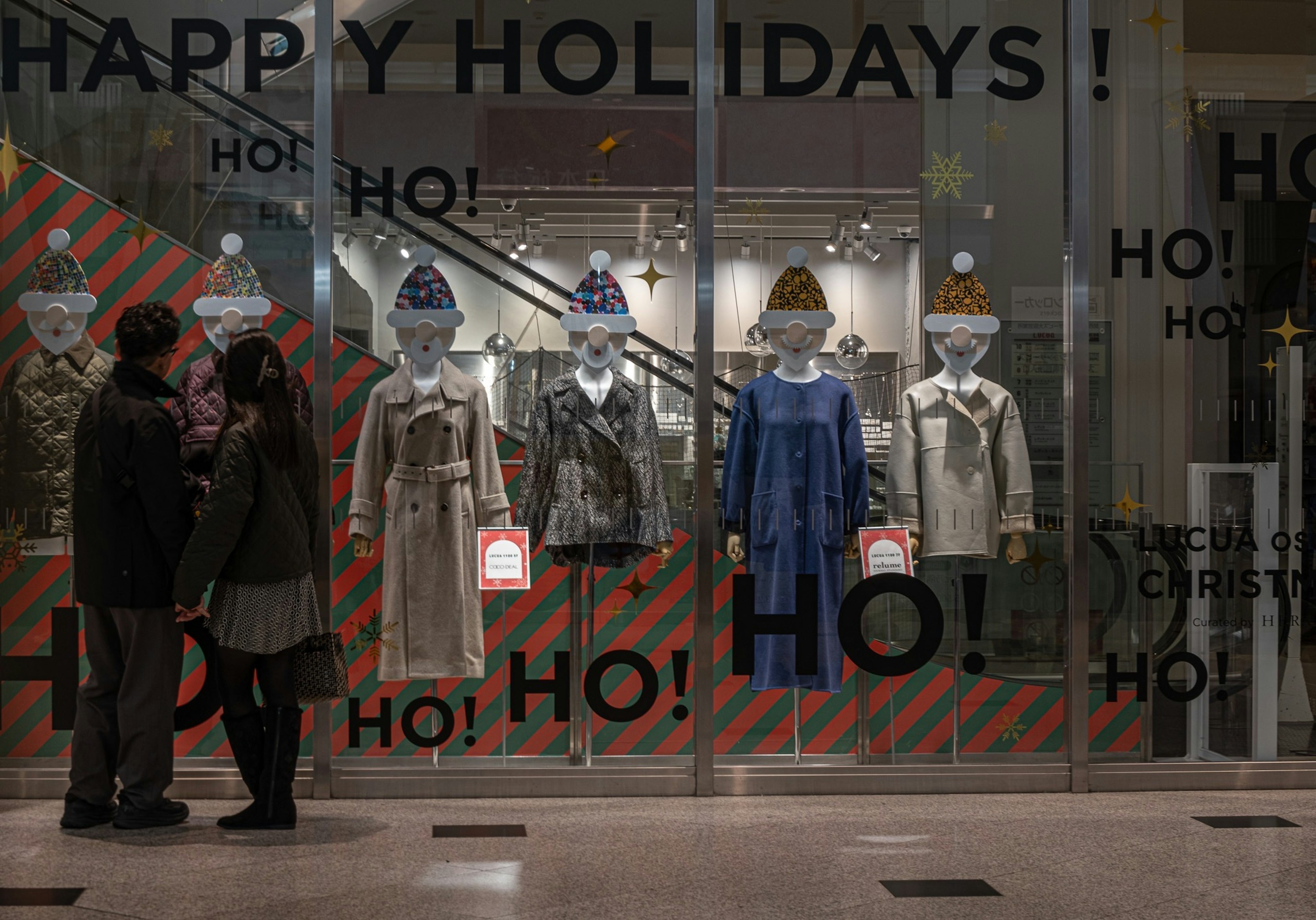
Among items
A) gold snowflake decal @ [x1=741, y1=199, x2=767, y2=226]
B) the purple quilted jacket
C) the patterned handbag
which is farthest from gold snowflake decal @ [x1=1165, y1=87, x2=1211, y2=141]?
the patterned handbag

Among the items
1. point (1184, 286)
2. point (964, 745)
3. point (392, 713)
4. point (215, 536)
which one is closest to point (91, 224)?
point (215, 536)

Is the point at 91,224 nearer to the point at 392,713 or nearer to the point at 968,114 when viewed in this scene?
the point at 392,713

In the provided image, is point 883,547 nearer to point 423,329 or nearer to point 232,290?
point 423,329

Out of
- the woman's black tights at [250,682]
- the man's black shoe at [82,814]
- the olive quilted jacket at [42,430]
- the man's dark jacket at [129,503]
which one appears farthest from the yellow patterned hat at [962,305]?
the man's black shoe at [82,814]

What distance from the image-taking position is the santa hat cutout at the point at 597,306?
15.6 ft

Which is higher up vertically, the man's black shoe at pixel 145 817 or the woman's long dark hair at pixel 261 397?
the woman's long dark hair at pixel 261 397

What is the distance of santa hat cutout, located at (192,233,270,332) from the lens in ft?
15.3

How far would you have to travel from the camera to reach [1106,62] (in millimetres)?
4895

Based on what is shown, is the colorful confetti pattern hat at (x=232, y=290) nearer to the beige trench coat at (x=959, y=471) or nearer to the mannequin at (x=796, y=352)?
the mannequin at (x=796, y=352)

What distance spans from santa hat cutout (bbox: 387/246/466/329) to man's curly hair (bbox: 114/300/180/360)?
809mm

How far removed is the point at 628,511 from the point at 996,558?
138 cm

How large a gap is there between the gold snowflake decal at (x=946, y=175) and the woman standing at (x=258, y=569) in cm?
243

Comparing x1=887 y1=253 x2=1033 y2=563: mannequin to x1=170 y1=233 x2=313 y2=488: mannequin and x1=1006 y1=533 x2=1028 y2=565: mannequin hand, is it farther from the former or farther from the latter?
x1=170 y1=233 x2=313 y2=488: mannequin

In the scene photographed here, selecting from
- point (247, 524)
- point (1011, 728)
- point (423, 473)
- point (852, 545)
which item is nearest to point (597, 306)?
point (423, 473)
